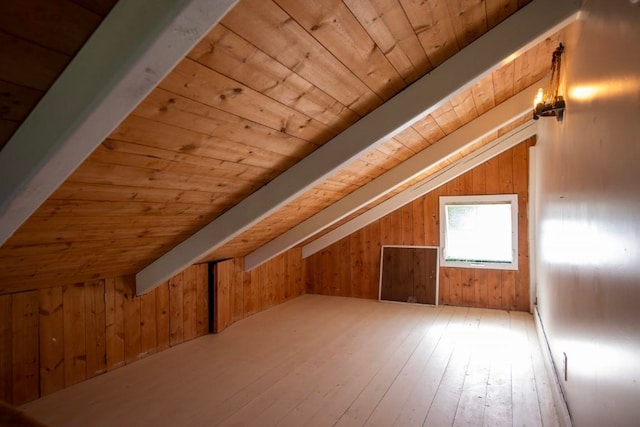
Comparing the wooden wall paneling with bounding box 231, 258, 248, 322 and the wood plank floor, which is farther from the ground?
the wooden wall paneling with bounding box 231, 258, 248, 322

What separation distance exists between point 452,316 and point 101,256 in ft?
12.2

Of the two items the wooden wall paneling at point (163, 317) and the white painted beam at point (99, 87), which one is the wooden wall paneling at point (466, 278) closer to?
the wooden wall paneling at point (163, 317)

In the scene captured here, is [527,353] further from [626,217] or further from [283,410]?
[626,217]

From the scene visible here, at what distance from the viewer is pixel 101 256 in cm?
246

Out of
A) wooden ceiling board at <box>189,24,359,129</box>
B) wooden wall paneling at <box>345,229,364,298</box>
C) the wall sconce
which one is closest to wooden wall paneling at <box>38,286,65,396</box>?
wooden ceiling board at <box>189,24,359,129</box>

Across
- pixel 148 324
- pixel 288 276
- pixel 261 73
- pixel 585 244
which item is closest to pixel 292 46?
pixel 261 73

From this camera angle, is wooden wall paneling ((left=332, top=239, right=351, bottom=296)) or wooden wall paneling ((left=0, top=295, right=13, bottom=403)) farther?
wooden wall paneling ((left=332, top=239, right=351, bottom=296))

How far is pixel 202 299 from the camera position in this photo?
374 centimetres

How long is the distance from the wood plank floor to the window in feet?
3.06

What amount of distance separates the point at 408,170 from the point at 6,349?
3.17 meters

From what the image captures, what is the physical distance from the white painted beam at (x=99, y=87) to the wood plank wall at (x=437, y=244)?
14.5 feet

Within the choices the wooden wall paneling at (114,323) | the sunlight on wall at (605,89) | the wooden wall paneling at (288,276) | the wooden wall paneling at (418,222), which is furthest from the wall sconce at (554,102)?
the wooden wall paneling at (288,276)

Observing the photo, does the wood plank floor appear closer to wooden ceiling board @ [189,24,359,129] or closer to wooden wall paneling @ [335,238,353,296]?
wooden wall paneling @ [335,238,353,296]

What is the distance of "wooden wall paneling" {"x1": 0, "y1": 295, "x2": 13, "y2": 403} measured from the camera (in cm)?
223
